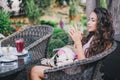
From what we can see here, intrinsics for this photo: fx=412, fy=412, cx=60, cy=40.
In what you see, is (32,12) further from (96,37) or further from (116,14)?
(96,37)

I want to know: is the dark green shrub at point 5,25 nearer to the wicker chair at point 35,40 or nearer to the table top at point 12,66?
the wicker chair at point 35,40

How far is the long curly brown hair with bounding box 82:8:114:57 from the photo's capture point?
4.45m

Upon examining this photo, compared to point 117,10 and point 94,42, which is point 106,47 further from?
point 117,10

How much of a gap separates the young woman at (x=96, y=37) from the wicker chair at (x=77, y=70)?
0.13 m

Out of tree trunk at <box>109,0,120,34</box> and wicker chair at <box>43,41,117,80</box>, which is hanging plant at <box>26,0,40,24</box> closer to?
tree trunk at <box>109,0,120,34</box>

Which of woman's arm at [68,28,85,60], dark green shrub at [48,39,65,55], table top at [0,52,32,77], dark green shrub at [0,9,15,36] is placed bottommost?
dark green shrub at [48,39,65,55]

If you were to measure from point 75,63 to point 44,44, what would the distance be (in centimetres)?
135

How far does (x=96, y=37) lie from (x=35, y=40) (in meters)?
1.41

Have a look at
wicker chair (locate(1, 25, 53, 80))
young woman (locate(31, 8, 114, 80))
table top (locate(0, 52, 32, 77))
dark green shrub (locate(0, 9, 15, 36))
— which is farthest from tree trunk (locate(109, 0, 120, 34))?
table top (locate(0, 52, 32, 77))

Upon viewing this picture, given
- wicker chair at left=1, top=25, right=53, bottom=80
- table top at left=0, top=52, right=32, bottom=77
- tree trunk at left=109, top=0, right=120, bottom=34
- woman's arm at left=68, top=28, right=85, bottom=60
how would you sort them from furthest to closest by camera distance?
1. tree trunk at left=109, top=0, right=120, bottom=34
2. wicker chair at left=1, top=25, right=53, bottom=80
3. woman's arm at left=68, top=28, right=85, bottom=60
4. table top at left=0, top=52, right=32, bottom=77

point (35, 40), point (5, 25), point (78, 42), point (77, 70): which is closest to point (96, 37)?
point (78, 42)

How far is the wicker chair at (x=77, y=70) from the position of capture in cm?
416

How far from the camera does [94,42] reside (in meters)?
4.50

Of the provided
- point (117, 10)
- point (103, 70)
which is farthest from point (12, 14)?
point (103, 70)
